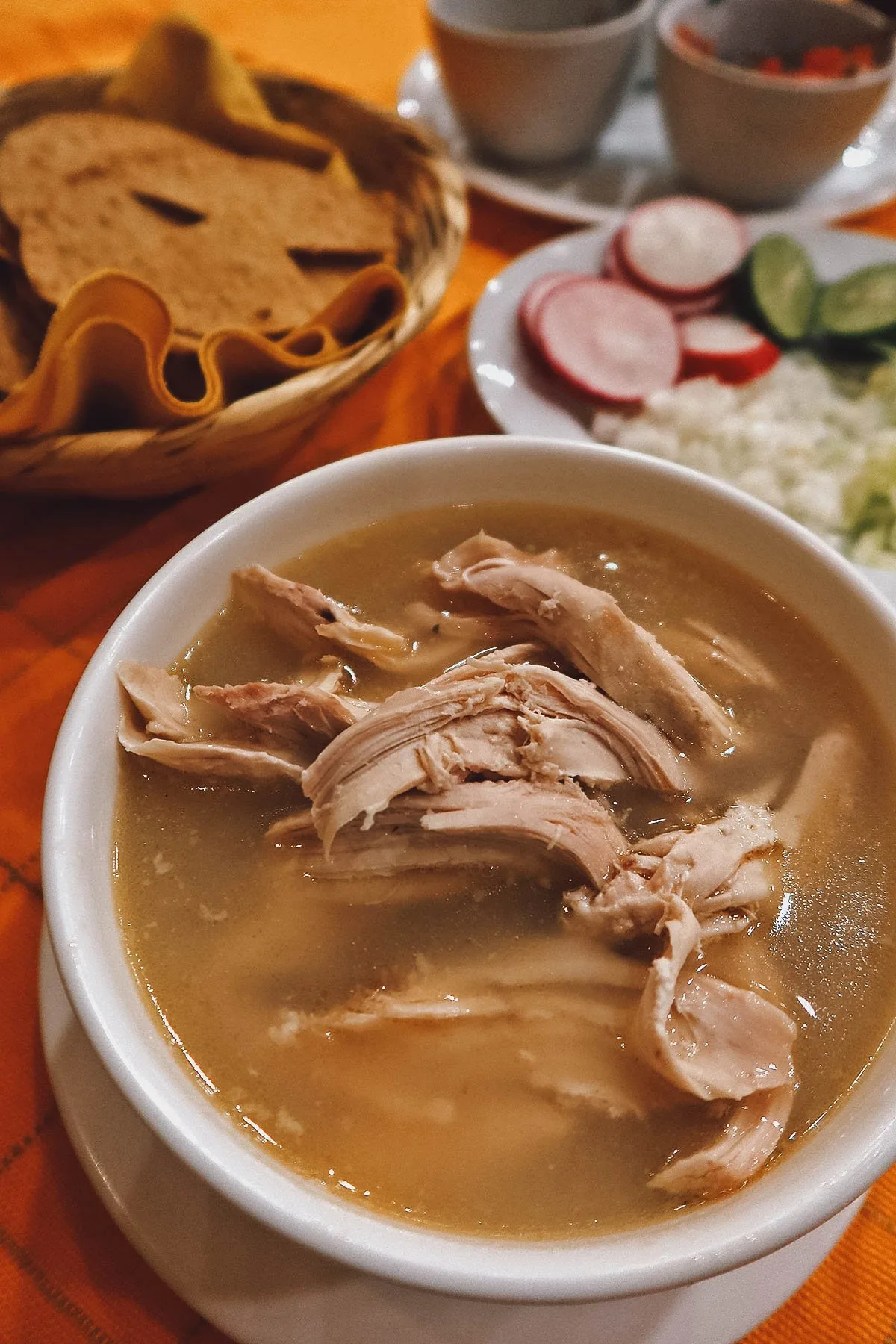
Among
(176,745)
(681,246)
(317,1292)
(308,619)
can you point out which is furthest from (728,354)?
(317,1292)

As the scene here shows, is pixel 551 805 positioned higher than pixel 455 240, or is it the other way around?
pixel 455 240

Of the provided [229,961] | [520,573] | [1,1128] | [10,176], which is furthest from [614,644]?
[10,176]

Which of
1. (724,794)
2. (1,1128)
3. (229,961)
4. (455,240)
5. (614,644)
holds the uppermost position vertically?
(455,240)

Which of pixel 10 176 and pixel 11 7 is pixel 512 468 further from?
pixel 11 7

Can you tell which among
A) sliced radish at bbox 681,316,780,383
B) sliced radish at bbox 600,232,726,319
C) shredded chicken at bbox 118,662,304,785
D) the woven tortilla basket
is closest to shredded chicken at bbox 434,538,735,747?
shredded chicken at bbox 118,662,304,785

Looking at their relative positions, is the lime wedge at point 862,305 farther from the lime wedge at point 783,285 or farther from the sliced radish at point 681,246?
the sliced radish at point 681,246

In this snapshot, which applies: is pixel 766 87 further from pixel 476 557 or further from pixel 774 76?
pixel 476 557

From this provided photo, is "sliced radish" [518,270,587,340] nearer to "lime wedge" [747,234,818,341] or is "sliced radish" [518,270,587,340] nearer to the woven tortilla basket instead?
the woven tortilla basket
